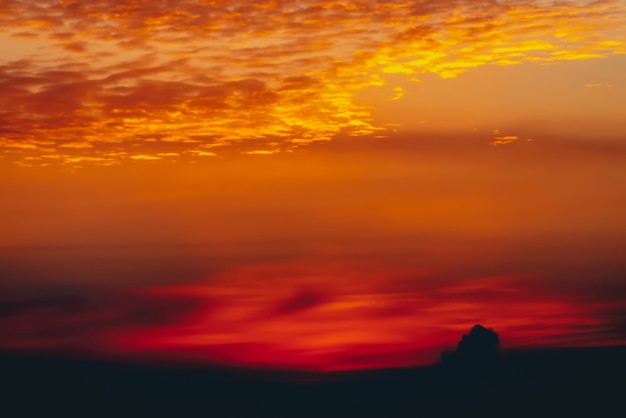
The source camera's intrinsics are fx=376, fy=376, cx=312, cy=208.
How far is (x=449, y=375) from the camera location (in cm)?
6216

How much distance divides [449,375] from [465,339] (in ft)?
22.0

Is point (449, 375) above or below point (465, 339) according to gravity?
below

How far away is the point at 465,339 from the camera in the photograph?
201 ft
